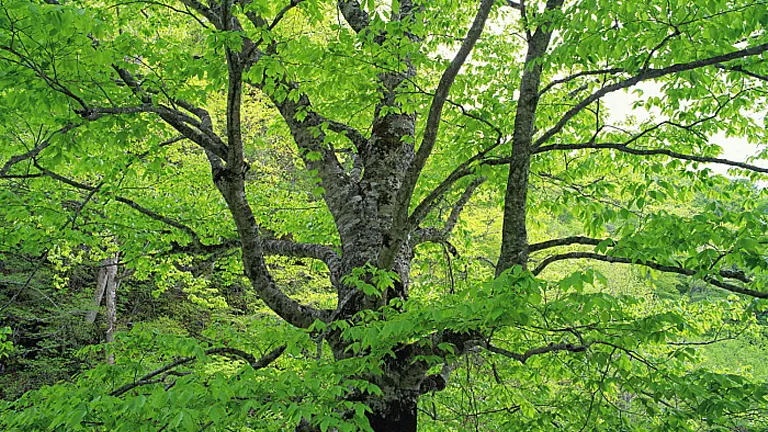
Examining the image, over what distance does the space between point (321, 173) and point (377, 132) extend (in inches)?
24.8

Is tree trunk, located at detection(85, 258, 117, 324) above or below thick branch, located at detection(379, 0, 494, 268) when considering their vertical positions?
above

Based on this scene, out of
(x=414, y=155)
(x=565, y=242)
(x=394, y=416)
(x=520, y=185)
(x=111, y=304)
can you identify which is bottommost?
(x=394, y=416)

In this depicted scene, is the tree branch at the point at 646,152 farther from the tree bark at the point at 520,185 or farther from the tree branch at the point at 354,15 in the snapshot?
the tree branch at the point at 354,15

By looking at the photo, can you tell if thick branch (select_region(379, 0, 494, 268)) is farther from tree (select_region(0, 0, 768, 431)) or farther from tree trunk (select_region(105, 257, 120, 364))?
tree trunk (select_region(105, 257, 120, 364))

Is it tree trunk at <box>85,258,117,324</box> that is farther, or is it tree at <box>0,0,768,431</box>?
tree trunk at <box>85,258,117,324</box>

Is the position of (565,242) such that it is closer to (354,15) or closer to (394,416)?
(394,416)

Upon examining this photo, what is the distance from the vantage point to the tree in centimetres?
250

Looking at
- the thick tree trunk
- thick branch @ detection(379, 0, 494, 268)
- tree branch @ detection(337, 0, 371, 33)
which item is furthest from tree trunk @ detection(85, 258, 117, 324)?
thick branch @ detection(379, 0, 494, 268)

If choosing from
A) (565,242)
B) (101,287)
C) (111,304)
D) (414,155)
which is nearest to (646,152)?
(565,242)

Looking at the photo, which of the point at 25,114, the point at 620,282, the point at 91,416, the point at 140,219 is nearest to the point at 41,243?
the point at 140,219

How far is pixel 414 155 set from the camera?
Answer: 4.13 meters

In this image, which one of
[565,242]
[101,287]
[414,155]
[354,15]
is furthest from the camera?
[101,287]

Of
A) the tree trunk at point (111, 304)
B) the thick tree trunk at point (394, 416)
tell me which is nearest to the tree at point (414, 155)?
the thick tree trunk at point (394, 416)

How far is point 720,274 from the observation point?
2.76 m
